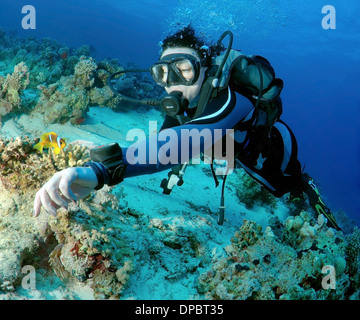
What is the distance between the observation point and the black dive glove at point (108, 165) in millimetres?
1438

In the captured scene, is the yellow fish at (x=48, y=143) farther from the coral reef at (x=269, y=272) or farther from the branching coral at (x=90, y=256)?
the coral reef at (x=269, y=272)

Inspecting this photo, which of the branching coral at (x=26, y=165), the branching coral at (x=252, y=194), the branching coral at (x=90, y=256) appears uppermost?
the branching coral at (x=26, y=165)

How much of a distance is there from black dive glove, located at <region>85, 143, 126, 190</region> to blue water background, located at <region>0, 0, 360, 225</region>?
2.15 m

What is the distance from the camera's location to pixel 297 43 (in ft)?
119

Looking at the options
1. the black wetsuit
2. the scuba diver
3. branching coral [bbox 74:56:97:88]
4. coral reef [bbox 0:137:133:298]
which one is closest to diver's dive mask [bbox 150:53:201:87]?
the scuba diver

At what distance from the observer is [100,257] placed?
2271 millimetres

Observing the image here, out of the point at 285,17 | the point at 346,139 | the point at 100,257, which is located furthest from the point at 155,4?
the point at 346,139

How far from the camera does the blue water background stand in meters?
24.1

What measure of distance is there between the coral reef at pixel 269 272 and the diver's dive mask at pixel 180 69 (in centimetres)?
207

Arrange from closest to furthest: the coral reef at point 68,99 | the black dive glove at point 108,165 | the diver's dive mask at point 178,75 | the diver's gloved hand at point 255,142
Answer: the black dive glove at point 108,165 → the diver's dive mask at point 178,75 → the diver's gloved hand at point 255,142 → the coral reef at point 68,99

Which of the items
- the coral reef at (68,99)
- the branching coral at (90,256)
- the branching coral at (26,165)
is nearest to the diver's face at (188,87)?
the branching coral at (26,165)

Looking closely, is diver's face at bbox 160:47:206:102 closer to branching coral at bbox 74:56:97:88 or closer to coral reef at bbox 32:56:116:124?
coral reef at bbox 32:56:116:124
